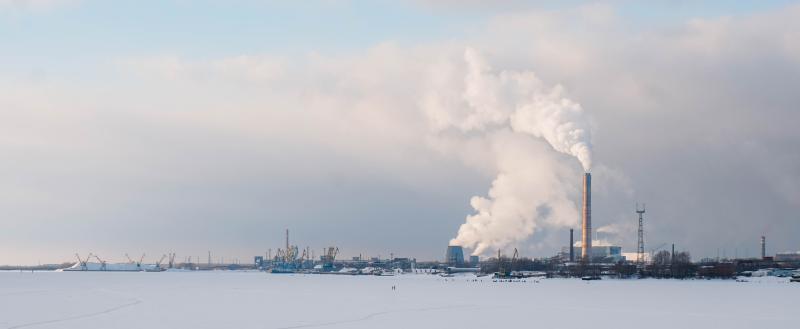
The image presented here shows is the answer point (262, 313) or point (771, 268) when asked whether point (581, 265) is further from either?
point (262, 313)

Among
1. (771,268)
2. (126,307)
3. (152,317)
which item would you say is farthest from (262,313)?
(771,268)

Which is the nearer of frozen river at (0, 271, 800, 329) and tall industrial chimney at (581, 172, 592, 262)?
frozen river at (0, 271, 800, 329)

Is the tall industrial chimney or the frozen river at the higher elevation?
the tall industrial chimney

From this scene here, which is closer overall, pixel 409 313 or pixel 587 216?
Result: pixel 409 313

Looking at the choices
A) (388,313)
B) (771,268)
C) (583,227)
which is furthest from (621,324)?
(771,268)

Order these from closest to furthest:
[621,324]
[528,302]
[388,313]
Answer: [621,324]
[388,313]
[528,302]

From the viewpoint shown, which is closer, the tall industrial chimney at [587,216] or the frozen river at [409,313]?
the frozen river at [409,313]

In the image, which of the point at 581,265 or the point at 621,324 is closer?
the point at 621,324

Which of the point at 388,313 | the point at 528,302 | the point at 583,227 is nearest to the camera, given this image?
the point at 388,313

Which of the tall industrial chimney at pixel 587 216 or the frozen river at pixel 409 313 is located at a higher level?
the tall industrial chimney at pixel 587 216

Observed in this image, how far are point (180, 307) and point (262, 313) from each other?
9.38m

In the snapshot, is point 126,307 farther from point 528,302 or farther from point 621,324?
point 621,324

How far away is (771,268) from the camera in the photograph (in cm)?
19112

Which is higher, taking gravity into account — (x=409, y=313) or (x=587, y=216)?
(x=587, y=216)
